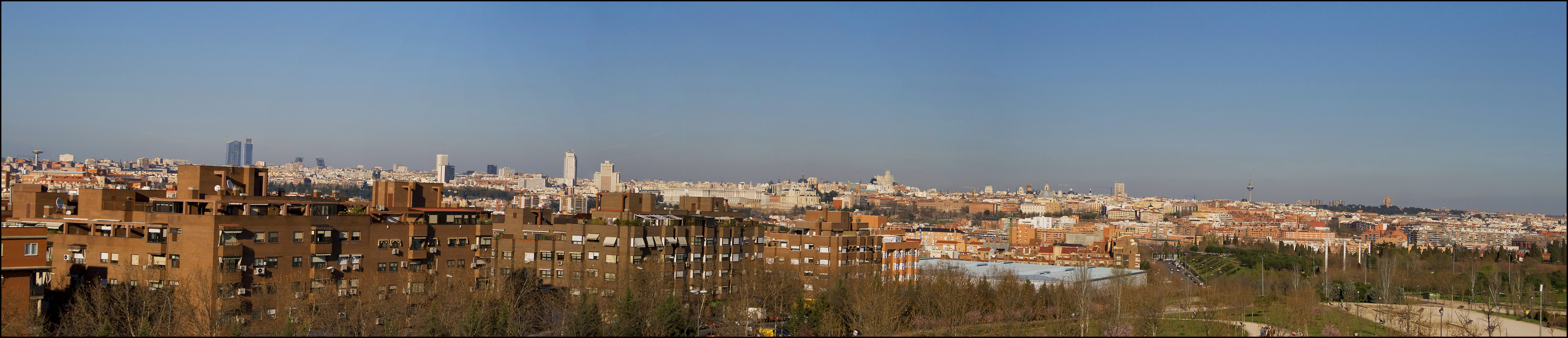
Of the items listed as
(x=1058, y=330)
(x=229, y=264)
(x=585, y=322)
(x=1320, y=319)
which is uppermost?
(x=229, y=264)

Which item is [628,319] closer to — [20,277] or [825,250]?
[20,277]

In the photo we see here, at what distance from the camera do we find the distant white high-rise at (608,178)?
13612 cm

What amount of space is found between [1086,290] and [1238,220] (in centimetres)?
8720

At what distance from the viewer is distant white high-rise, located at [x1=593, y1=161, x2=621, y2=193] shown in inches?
5359

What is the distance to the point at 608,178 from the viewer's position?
142250 mm

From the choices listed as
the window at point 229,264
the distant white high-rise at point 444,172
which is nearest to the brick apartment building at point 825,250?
the window at point 229,264

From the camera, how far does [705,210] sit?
103 ft

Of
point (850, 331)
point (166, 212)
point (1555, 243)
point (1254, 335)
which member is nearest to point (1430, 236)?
point (1555, 243)

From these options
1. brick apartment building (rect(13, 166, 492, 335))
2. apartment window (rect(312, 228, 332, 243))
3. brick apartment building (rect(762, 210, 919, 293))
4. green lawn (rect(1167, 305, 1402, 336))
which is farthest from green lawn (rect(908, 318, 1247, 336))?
apartment window (rect(312, 228, 332, 243))

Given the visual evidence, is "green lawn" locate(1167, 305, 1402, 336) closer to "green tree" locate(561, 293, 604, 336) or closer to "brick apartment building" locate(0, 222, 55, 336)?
"green tree" locate(561, 293, 604, 336)

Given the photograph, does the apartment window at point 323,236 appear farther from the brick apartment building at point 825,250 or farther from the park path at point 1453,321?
the park path at point 1453,321

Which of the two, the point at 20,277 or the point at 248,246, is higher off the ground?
the point at 248,246

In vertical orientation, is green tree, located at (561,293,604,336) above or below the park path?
above

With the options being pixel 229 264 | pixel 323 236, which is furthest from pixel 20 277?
pixel 323 236
